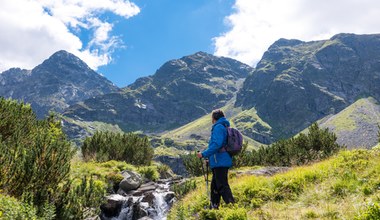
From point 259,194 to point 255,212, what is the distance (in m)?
1.71

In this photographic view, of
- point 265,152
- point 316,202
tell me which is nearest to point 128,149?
point 265,152

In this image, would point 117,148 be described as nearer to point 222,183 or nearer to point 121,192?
point 121,192

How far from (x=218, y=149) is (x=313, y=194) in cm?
328

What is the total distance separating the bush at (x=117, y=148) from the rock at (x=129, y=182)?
527cm

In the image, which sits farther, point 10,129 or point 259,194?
point 10,129

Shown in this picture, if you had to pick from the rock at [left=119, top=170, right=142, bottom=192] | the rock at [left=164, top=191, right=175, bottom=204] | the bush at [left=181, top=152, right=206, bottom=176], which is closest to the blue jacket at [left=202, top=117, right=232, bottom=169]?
the rock at [left=164, top=191, right=175, bottom=204]

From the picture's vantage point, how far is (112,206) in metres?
18.0

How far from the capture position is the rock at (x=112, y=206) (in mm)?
17984

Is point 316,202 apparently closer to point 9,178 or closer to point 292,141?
point 9,178

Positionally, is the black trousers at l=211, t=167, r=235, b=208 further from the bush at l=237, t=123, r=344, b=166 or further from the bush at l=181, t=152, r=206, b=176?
the bush at l=181, t=152, r=206, b=176

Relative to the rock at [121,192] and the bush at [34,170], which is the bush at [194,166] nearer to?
the rock at [121,192]

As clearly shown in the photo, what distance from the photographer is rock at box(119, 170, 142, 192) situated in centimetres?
2131

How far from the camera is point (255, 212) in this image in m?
9.05

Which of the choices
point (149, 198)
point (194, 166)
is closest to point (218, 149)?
point (149, 198)
